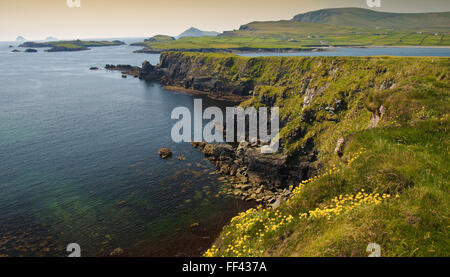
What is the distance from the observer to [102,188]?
4447 centimetres

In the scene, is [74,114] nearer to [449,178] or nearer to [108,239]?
[108,239]

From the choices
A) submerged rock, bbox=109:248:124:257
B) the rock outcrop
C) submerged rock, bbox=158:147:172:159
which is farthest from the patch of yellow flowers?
submerged rock, bbox=158:147:172:159

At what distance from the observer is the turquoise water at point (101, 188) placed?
3353cm

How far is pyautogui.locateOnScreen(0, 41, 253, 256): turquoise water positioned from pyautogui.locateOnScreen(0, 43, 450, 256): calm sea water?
14 cm

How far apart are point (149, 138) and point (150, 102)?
4110cm

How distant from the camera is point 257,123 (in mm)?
69500

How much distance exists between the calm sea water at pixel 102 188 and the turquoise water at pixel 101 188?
0.45 feet

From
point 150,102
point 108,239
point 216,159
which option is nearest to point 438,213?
point 108,239

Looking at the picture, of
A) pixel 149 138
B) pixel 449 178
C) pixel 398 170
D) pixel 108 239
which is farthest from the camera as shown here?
pixel 149 138

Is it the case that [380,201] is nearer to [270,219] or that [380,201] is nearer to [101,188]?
[270,219]

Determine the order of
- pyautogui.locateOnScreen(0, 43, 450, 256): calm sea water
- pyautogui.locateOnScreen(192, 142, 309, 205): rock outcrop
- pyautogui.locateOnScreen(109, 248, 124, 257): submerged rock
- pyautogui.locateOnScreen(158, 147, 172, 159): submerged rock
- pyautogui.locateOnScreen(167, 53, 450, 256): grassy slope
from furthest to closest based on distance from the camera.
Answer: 1. pyautogui.locateOnScreen(158, 147, 172, 159): submerged rock
2. pyautogui.locateOnScreen(192, 142, 309, 205): rock outcrop
3. pyautogui.locateOnScreen(0, 43, 450, 256): calm sea water
4. pyautogui.locateOnScreen(109, 248, 124, 257): submerged rock
5. pyautogui.locateOnScreen(167, 53, 450, 256): grassy slope

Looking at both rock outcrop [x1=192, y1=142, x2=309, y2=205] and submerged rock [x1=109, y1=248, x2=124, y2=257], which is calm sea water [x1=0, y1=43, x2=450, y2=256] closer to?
submerged rock [x1=109, y1=248, x2=124, y2=257]

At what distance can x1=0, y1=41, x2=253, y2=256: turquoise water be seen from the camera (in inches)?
1320
